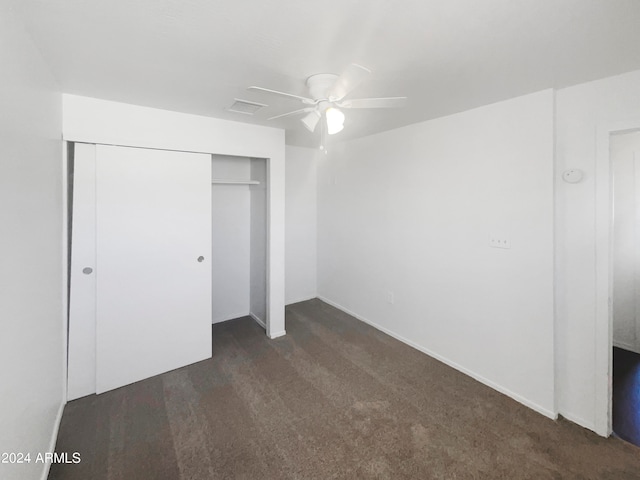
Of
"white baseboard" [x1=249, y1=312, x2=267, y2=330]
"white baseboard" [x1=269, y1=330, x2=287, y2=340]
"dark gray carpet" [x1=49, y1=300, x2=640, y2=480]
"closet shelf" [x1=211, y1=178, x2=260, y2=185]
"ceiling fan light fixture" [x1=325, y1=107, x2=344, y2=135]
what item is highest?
"ceiling fan light fixture" [x1=325, y1=107, x2=344, y2=135]

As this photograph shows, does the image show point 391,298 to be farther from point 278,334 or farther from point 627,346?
point 627,346

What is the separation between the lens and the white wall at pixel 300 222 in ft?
14.1

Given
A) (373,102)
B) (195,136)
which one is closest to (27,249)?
(195,136)

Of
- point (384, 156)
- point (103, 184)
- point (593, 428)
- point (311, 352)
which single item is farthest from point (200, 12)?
point (593, 428)

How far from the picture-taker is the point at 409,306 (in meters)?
3.20

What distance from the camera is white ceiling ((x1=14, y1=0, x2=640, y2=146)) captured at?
123 centimetres

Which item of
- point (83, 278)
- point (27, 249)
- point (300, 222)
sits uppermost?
point (300, 222)

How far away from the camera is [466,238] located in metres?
2.62

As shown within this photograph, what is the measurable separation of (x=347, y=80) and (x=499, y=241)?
178 centimetres

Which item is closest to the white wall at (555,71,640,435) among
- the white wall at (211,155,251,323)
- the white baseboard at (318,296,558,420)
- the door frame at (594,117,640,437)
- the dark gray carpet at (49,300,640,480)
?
the door frame at (594,117,640,437)

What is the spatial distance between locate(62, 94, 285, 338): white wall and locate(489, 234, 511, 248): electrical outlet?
2051 millimetres

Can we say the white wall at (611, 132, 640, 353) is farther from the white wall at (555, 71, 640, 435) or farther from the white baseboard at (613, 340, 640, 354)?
the white wall at (555, 71, 640, 435)

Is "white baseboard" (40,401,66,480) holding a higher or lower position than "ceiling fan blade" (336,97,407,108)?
lower

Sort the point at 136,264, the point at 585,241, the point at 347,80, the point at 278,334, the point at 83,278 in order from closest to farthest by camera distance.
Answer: the point at 347,80 → the point at 585,241 → the point at 83,278 → the point at 136,264 → the point at 278,334
